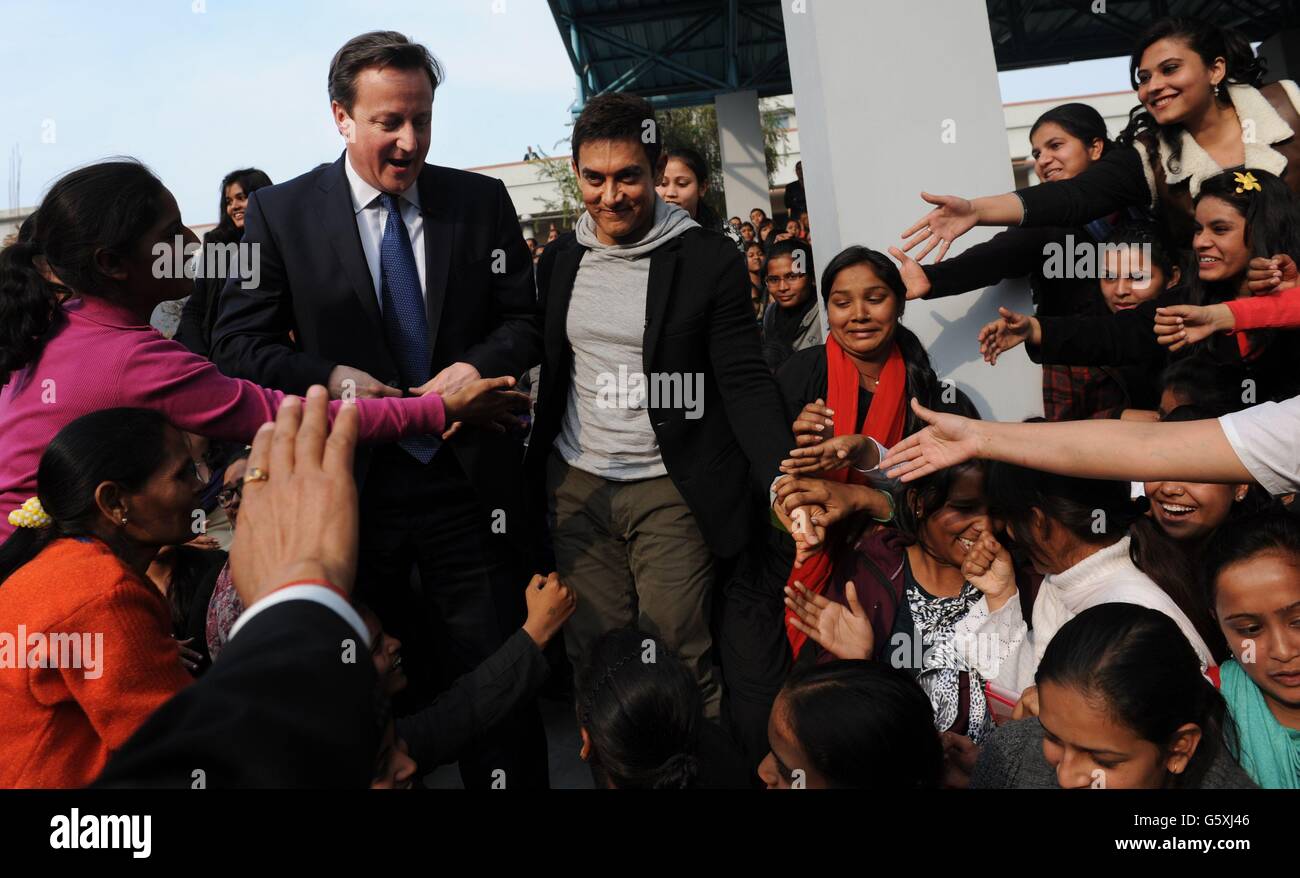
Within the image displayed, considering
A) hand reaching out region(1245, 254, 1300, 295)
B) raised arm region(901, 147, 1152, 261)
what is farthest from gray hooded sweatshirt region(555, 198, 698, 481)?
hand reaching out region(1245, 254, 1300, 295)

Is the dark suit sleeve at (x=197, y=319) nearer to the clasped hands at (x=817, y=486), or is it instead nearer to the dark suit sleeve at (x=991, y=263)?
the clasped hands at (x=817, y=486)

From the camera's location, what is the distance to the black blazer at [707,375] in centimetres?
274

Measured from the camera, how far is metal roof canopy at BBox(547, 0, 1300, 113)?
500 inches

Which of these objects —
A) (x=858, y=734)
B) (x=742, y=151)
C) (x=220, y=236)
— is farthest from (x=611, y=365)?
(x=742, y=151)

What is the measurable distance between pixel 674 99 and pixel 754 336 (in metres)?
14.0

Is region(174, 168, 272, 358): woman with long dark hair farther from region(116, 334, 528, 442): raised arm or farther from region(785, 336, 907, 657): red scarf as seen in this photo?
region(785, 336, 907, 657): red scarf

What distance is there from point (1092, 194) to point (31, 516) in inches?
117

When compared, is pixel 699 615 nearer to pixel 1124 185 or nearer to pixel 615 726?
pixel 615 726

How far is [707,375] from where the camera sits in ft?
9.39

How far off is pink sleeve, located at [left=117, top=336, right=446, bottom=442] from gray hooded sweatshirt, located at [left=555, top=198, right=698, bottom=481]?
64cm

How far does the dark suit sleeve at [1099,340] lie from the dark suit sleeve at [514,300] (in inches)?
56.8

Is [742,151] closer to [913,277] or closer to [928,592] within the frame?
[913,277]
